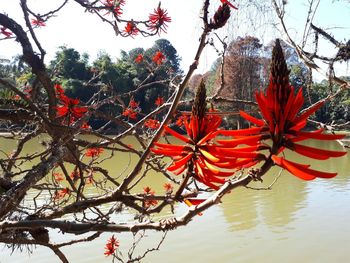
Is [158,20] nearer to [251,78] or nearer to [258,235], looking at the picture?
[258,235]

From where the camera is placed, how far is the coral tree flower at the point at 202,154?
0.46 m

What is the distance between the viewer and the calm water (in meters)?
5.46

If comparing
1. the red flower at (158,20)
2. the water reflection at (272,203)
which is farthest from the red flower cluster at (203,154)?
the water reflection at (272,203)

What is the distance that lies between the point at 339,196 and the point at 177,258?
4.91 m

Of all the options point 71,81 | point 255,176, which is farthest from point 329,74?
point 71,81

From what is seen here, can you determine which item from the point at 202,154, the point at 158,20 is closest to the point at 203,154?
the point at 202,154

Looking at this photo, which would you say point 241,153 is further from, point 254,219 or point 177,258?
point 254,219

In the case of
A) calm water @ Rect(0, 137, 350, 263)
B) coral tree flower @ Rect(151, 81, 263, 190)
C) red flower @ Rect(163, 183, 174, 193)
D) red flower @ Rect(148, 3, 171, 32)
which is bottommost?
calm water @ Rect(0, 137, 350, 263)

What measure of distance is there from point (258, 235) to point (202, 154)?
6371 millimetres

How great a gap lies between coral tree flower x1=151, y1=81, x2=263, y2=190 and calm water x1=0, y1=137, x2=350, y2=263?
4.89 m

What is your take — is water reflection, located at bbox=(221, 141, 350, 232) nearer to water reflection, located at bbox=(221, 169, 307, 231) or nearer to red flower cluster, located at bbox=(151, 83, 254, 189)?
water reflection, located at bbox=(221, 169, 307, 231)

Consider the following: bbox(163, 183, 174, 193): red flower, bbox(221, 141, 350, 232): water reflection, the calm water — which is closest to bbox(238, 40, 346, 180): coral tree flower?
bbox(163, 183, 174, 193): red flower

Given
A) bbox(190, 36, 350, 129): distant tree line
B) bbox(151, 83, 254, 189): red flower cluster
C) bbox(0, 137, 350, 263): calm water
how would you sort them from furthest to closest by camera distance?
1. bbox(0, 137, 350, 263): calm water
2. bbox(190, 36, 350, 129): distant tree line
3. bbox(151, 83, 254, 189): red flower cluster

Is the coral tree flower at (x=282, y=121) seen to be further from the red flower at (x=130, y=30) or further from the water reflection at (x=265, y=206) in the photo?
the water reflection at (x=265, y=206)
